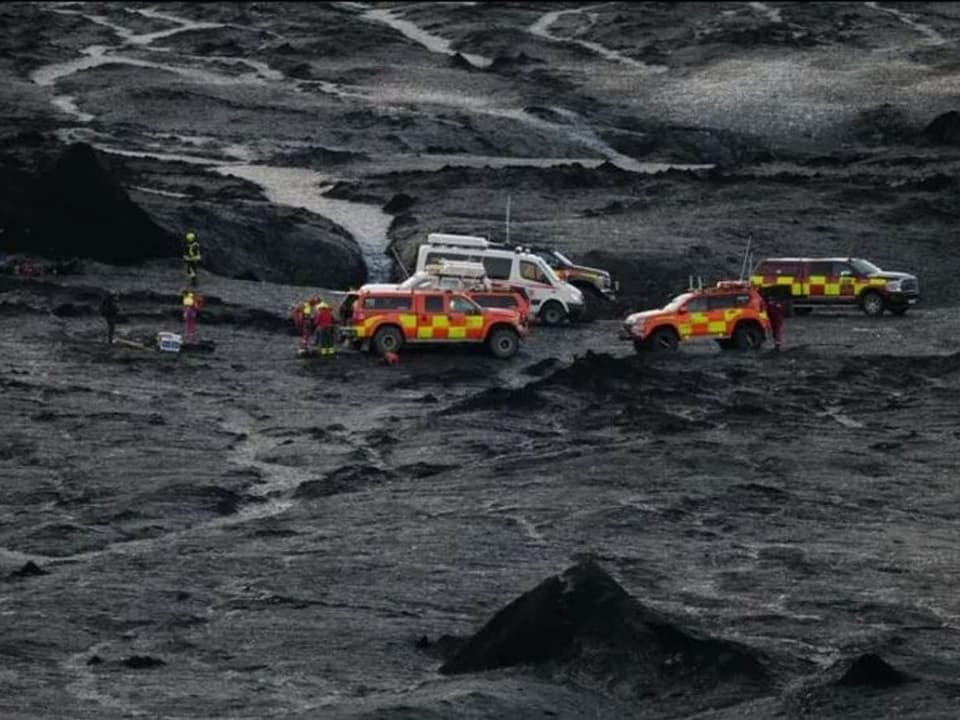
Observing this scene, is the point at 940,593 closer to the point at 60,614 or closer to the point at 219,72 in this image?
the point at 60,614

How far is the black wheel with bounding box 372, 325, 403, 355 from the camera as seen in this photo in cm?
5484

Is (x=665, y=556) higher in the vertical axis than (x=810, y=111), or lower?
lower

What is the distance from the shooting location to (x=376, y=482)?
44.0 m

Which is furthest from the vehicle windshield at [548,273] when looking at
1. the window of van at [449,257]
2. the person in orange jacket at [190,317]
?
the person in orange jacket at [190,317]

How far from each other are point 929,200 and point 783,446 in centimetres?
3537

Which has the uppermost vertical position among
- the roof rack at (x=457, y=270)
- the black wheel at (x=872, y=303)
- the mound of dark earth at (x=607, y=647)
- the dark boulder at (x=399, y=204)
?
the dark boulder at (x=399, y=204)

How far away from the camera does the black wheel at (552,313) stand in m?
61.7

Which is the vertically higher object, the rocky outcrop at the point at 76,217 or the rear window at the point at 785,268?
the rocky outcrop at the point at 76,217

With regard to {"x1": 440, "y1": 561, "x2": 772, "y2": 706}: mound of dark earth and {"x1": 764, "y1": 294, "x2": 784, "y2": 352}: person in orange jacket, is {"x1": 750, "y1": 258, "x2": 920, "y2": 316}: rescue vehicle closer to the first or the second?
{"x1": 764, "y1": 294, "x2": 784, "y2": 352}: person in orange jacket

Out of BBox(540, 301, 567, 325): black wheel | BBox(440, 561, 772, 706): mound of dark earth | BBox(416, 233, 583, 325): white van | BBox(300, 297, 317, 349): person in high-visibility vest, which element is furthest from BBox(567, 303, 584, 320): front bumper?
BBox(440, 561, 772, 706): mound of dark earth

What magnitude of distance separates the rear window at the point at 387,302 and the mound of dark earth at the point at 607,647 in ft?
78.7

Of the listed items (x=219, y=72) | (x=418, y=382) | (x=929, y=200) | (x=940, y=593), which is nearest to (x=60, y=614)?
(x=940, y=593)

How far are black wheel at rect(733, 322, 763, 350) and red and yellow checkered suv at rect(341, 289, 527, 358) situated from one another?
5.03 metres

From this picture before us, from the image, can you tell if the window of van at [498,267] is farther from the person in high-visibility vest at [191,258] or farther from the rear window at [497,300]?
the person in high-visibility vest at [191,258]
